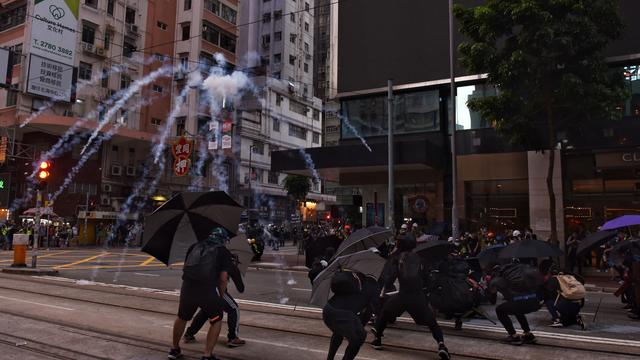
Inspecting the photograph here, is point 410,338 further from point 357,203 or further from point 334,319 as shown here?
point 357,203

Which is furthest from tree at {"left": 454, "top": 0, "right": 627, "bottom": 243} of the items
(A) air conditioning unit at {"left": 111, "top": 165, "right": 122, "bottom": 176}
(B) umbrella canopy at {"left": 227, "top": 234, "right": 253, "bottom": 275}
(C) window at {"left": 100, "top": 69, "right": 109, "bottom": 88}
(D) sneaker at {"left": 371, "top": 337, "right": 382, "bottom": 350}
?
(C) window at {"left": 100, "top": 69, "right": 109, "bottom": 88}

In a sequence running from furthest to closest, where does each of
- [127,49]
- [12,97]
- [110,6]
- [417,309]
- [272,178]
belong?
[272,178] → [127,49] → [110,6] → [12,97] → [417,309]

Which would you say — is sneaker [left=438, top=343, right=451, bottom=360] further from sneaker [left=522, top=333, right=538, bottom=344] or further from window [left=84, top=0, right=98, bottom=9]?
window [left=84, top=0, right=98, bottom=9]

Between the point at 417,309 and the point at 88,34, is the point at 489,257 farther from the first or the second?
the point at 88,34

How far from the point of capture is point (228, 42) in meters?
49.0

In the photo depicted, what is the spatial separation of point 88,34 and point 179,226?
37299 millimetres

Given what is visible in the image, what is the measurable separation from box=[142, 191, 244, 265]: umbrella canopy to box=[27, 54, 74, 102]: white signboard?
1091 inches

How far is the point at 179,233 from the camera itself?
22.4ft

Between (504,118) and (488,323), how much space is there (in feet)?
35.4

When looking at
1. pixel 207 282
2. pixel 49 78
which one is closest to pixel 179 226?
pixel 207 282

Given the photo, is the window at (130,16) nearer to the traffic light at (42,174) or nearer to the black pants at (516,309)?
the traffic light at (42,174)

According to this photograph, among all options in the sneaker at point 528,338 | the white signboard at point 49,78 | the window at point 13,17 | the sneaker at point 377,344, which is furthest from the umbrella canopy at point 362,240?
the window at point 13,17

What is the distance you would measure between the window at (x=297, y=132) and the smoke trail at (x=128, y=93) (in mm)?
18273

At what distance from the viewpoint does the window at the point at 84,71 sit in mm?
37750
